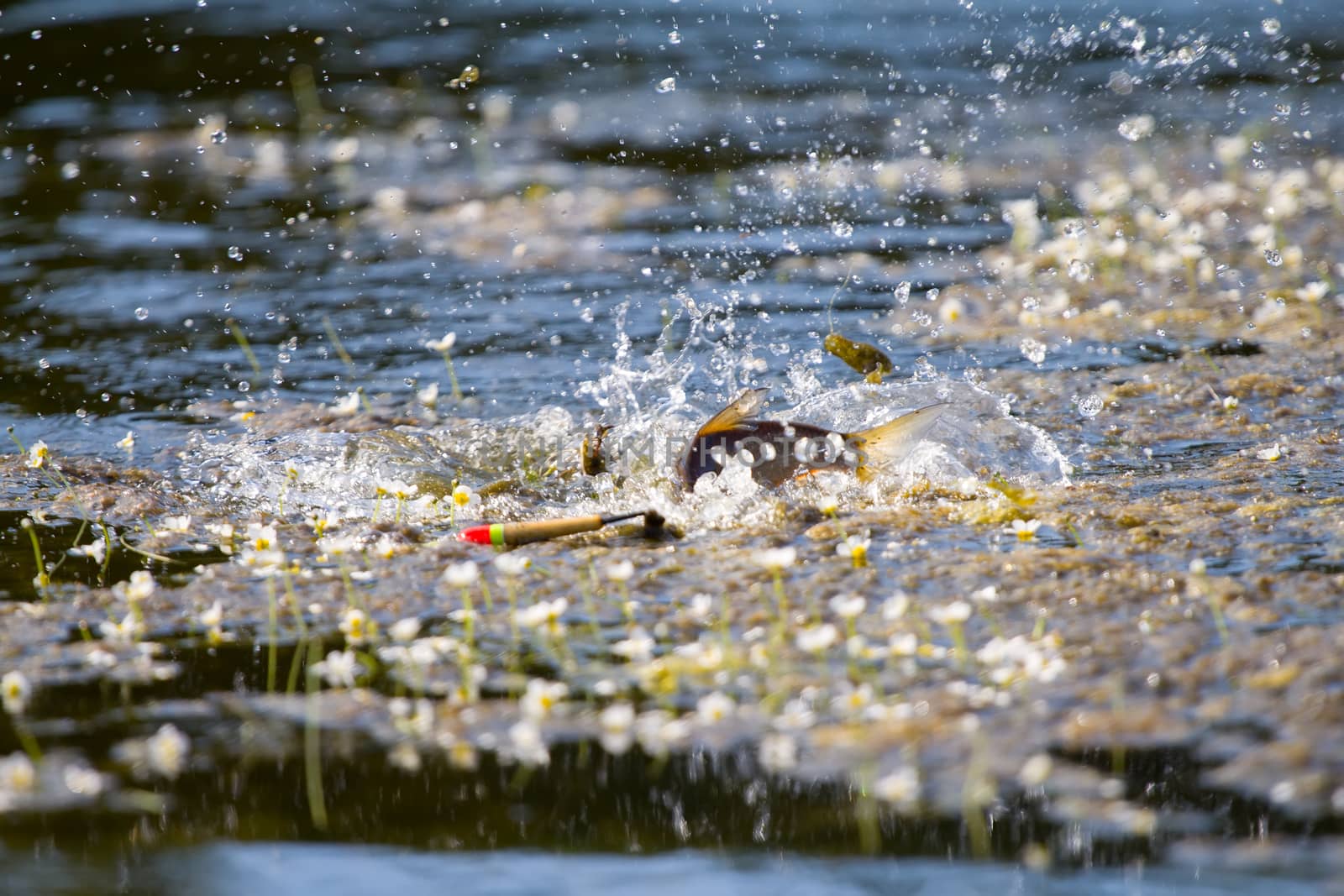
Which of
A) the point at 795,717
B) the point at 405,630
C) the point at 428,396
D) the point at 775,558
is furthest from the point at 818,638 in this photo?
the point at 428,396

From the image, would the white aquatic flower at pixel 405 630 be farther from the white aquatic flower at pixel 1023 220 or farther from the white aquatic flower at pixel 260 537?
the white aquatic flower at pixel 1023 220

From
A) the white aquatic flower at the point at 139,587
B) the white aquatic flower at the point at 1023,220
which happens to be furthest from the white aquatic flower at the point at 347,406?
the white aquatic flower at the point at 1023,220

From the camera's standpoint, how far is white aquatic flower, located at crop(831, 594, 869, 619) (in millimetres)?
3338

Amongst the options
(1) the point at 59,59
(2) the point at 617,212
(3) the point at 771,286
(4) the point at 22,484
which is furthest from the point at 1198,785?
(1) the point at 59,59

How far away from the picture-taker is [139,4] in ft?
40.1

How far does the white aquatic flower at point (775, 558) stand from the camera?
3.60m

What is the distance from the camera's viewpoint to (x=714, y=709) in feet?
10.1

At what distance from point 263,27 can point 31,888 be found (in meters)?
10.8

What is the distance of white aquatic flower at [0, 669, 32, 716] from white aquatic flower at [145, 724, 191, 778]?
40cm

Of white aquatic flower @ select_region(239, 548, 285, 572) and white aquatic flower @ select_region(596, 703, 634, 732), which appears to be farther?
white aquatic flower @ select_region(239, 548, 285, 572)

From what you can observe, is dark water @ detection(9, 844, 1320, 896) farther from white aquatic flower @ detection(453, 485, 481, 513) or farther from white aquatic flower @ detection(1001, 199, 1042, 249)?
white aquatic flower @ detection(1001, 199, 1042, 249)

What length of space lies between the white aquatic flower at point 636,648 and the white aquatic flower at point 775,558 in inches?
15.0

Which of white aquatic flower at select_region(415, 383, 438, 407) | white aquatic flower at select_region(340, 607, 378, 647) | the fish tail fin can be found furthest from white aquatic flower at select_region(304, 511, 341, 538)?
the fish tail fin

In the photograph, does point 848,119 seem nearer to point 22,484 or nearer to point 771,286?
point 771,286
